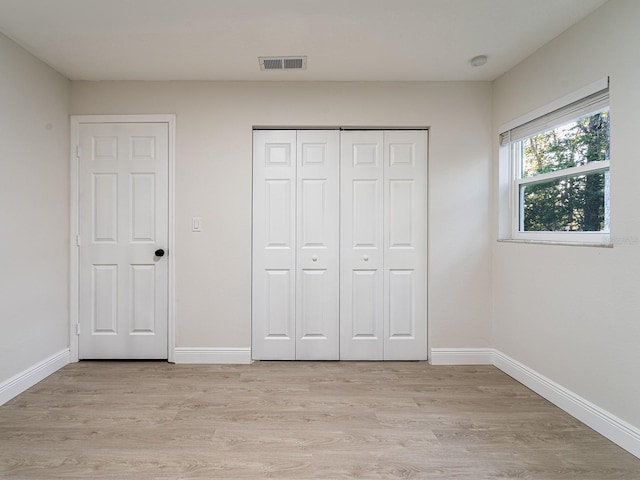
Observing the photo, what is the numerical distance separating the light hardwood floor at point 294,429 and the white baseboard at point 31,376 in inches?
2.9

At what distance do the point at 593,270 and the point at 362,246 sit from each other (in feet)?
5.23

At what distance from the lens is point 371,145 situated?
2986mm

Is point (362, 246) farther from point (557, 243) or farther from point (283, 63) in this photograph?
point (283, 63)

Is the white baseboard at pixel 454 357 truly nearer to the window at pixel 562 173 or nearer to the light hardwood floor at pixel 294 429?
the light hardwood floor at pixel 294 429

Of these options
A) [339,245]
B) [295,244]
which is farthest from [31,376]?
[339,245]

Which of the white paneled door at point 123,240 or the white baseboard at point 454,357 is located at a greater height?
the white paneled door at point 123,240

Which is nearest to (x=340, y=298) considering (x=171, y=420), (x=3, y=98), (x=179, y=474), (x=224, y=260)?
(x=224, y=260)

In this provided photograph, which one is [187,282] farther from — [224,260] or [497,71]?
[497,71]

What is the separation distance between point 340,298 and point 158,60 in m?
2.37

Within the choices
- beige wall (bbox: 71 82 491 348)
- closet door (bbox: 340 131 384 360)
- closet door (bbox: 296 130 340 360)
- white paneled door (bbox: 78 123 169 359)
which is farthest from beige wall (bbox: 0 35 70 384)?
closet door (bbox: 340 131 384 360)

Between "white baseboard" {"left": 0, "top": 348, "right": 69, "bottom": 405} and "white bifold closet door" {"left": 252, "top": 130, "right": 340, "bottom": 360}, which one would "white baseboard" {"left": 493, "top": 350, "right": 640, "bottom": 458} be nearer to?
"white bifold closet door" {"left": 252, "top": 130, "right": 340, "bottom": 360}

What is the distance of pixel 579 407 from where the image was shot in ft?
6.76

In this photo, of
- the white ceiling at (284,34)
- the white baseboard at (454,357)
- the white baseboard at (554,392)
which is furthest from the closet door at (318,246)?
the white baseboard at (554,392)

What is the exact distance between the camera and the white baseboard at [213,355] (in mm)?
2916
